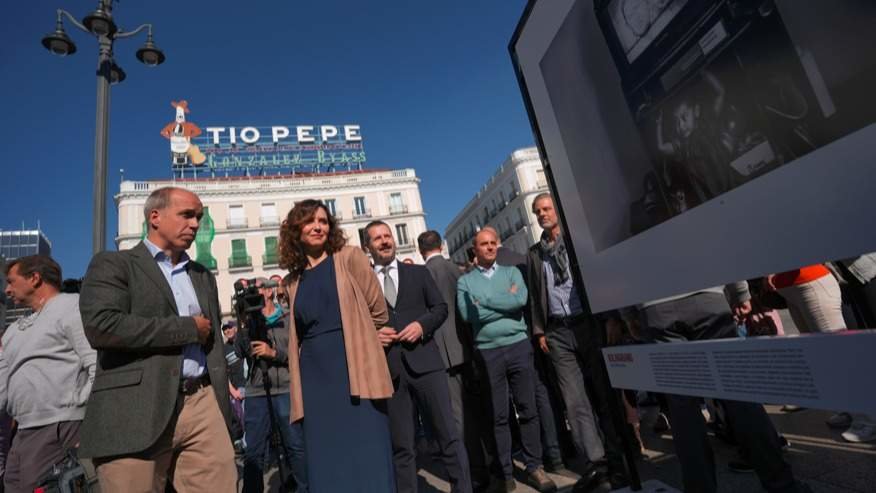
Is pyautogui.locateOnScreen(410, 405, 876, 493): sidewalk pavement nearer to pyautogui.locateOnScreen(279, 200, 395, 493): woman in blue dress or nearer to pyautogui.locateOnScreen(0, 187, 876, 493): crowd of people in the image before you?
pyautogui.locateOnScreen(0, 187, 876, 493): crowd of people

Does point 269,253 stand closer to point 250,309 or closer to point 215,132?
point 215,132

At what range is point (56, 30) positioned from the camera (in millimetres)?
5023

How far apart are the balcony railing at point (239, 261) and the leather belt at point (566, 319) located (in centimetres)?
3205

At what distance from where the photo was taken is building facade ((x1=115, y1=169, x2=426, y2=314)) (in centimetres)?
3017

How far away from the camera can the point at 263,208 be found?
33.1 meters

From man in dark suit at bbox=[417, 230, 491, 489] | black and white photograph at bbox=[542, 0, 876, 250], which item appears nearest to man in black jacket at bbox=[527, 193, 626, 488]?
man in dark suit at bbox=[417, 230, 491, 489]

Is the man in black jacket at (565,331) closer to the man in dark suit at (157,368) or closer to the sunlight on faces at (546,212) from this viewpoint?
the sunlight on faces at (546,212)

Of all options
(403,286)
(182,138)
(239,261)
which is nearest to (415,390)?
(403,286)

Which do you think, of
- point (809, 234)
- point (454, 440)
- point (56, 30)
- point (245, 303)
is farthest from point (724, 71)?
point (56, 30)

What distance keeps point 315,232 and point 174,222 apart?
68cm

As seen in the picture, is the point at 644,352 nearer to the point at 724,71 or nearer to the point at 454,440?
the point at 724,71

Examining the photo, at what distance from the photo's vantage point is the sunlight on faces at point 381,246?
3.20 meters

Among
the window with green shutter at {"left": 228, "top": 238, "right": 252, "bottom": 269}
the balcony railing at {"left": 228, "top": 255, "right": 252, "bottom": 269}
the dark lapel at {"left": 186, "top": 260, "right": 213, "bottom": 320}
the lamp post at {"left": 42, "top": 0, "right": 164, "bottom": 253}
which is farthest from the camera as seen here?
the window with green shutter at {"left": 228, "top": 238, "right": 252, "bottom": 269}

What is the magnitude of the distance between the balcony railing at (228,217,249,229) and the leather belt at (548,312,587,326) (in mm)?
33271
